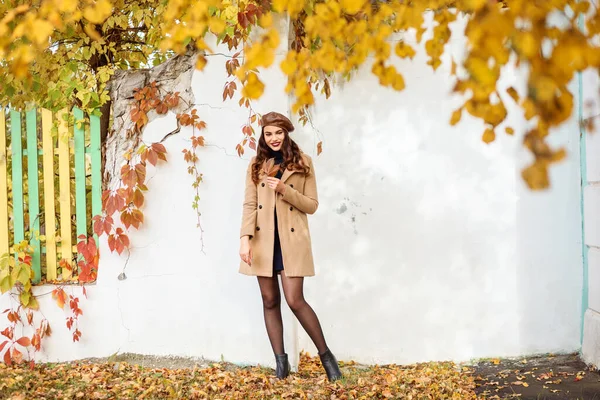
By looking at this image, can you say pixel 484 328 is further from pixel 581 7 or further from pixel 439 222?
pixel 581 7

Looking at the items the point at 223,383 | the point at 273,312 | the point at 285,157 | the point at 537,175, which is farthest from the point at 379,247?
the point at 537,175

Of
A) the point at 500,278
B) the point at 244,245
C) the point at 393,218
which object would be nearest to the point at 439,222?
the point at 393,218

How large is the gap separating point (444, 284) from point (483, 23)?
3.30m

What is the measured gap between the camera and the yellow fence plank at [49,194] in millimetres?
4078

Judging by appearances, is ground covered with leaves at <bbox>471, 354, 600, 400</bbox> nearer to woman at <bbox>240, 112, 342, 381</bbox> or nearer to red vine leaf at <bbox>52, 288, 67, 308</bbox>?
woman at <bbox>240, 112, 342, 381</bbox>

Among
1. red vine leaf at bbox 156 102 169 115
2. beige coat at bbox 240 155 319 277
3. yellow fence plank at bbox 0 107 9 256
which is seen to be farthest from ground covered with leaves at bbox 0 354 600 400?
red vine leaf at bbox 156 102 169 115

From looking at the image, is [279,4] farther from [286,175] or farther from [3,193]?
[3,193]

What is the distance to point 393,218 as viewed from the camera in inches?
164

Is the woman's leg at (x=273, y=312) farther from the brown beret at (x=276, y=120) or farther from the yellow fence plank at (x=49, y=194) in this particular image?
the yellow fence plank at (x=49, y=194)

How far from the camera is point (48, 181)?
13.5ft

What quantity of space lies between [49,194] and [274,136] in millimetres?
1697

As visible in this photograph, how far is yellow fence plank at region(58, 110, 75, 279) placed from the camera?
4.06m

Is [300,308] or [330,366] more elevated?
[300,308]

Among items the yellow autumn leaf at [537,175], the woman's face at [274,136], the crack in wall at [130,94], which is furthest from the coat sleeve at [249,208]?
the yellow autumn leaf at [537,175]
